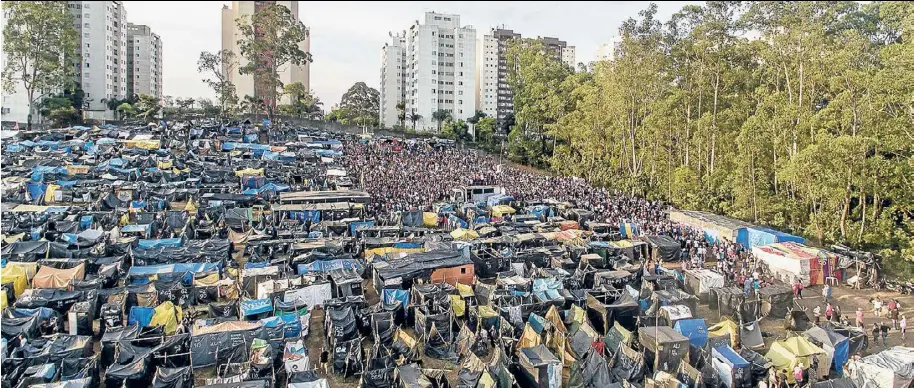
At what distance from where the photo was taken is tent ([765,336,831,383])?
38.6ft

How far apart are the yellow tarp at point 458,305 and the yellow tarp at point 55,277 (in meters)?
9.62

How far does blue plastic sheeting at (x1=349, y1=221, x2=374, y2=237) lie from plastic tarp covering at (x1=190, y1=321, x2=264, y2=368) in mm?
9608

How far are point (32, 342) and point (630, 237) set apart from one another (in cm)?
1801

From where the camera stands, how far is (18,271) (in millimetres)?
15719

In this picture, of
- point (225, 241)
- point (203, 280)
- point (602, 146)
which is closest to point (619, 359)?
point (203, 280)

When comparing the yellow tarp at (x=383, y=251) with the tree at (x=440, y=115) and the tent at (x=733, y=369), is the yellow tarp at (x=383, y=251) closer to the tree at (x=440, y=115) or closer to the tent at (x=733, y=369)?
the tent at (x=733, y=369)

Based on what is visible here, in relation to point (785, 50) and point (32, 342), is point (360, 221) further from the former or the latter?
point (785, 50)

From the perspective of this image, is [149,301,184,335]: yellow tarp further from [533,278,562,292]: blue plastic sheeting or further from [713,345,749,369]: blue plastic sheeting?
[713,345,749,369]: blue plastic sheeting

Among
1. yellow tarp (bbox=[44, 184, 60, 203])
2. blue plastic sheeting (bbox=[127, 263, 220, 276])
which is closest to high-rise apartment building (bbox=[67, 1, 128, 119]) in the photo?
yellow tarp (bbox=[44, 184, 60, 203])

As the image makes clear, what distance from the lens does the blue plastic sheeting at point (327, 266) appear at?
1686 centimetres

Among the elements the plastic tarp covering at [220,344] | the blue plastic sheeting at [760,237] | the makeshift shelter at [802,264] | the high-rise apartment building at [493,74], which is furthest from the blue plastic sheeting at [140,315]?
the high-rise apartment building at [493,74]

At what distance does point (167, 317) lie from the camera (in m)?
13.3

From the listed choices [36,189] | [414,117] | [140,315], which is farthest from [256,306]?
[414,117]

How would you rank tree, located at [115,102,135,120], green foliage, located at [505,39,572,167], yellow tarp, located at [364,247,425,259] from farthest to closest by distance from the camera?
tree, located at [115,102,135,120] < green foliage, located at [505,39,572,167] < yellow tarp, located at [364,247,425,259]
